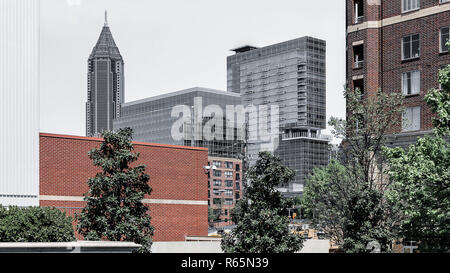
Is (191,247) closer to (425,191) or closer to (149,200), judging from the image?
(149,200)

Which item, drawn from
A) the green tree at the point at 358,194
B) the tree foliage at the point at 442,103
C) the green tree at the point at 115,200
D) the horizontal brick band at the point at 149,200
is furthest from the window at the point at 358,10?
the tree foliage at the point at 442,103

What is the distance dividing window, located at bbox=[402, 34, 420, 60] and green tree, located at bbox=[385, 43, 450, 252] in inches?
963

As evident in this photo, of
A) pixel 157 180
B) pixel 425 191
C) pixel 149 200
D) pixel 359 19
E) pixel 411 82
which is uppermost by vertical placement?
pixel 359 19

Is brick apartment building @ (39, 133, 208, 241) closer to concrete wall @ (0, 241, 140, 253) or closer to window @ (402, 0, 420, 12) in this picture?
concrete wall @ (0, 241, 140, 253)

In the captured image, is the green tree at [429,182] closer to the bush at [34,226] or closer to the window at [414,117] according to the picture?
the bush at [34,226]

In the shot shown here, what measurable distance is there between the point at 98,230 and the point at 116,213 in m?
1.43

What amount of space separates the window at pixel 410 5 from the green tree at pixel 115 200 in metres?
28.9

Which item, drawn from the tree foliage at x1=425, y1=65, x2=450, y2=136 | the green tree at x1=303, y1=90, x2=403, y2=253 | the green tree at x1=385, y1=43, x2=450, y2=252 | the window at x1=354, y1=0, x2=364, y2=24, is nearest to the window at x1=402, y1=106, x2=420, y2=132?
the window at x1=354, y1=0, x2=364, y2=24

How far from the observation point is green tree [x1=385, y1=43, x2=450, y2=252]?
27609mm

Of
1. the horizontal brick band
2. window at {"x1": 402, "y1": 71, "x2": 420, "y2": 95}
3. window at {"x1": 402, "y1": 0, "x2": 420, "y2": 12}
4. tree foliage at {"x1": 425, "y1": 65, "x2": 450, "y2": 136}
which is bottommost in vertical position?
the horizontal brick band

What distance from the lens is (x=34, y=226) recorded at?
27578 mm

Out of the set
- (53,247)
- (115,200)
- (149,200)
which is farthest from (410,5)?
(53,247)

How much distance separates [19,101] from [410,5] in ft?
112
